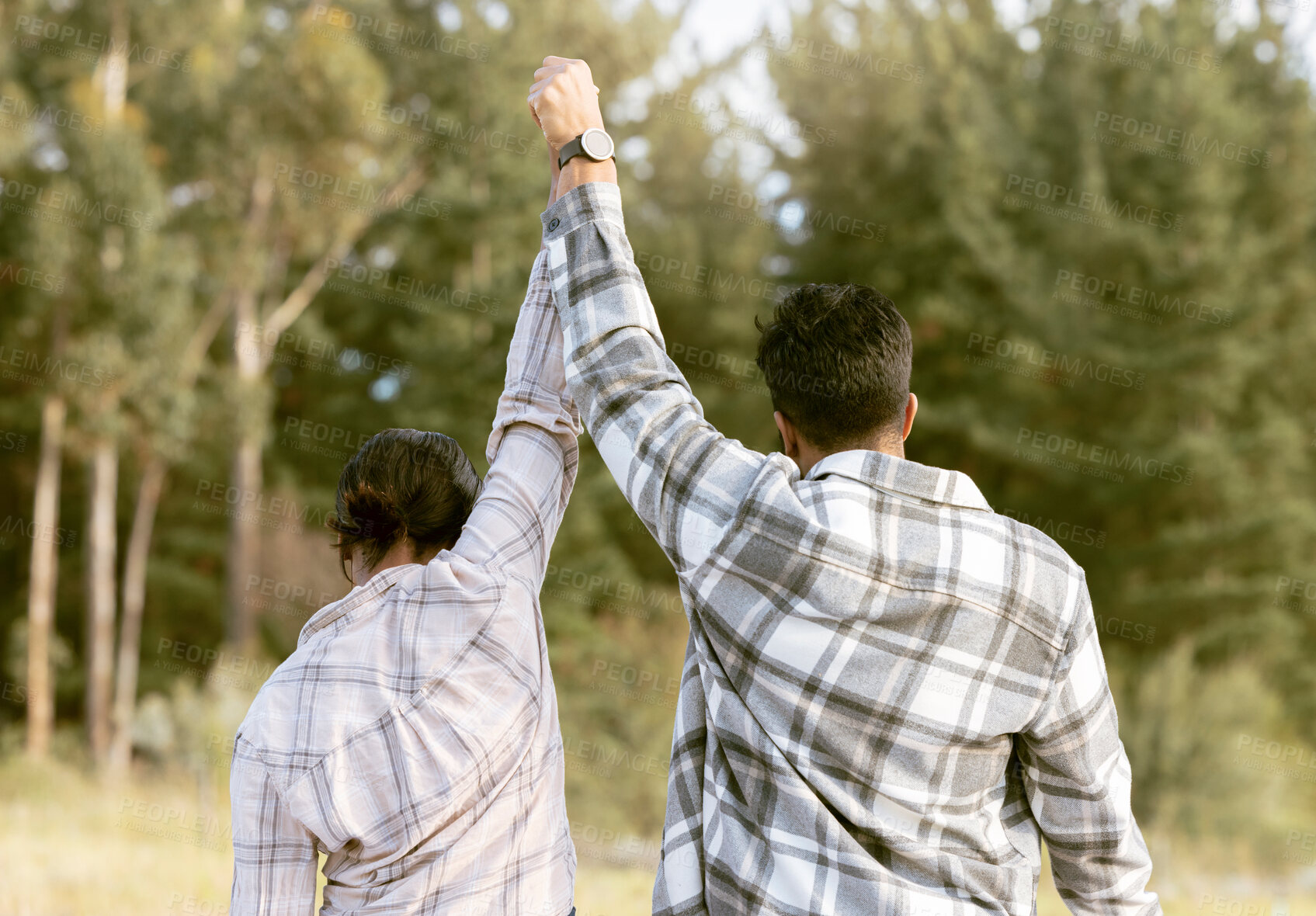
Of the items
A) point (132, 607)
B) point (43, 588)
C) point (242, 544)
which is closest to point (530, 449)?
point (242, 544)

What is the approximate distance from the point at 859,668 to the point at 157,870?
5405mm

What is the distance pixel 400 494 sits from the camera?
1.43 meters

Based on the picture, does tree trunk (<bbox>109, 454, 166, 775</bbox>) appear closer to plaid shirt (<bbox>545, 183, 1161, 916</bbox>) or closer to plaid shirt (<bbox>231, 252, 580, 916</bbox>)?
plaid shirt (<bbox>231, 252, 580, 916</bbox>)

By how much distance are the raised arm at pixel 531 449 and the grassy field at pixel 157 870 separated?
3.47 metres

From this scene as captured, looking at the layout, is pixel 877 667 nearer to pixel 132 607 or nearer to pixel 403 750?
pixel 403 750

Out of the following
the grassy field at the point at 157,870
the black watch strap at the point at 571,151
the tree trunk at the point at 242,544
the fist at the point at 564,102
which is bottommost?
the grassy field at the point at 157,870

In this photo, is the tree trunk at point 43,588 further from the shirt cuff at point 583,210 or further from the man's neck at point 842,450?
the man's neck at point 842,450

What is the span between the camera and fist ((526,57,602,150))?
1381 mm

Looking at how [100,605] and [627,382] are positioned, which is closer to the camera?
[627,382]

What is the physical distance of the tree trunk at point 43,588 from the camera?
12352 mm

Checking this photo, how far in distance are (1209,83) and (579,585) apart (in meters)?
9.20

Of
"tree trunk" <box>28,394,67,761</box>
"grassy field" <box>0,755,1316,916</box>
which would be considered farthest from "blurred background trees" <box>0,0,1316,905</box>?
"grassy field" <box>0,755,1316,916</box>

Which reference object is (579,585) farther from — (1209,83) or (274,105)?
(1209,83)

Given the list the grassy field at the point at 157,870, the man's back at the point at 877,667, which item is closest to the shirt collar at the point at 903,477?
the man's back at the point at 877,667
